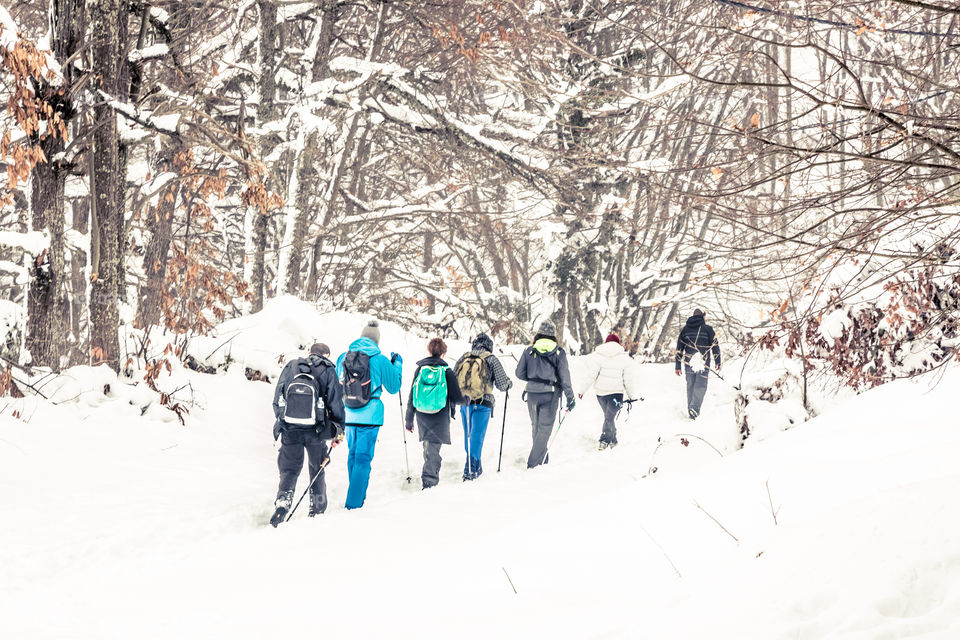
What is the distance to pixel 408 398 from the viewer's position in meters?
8.86

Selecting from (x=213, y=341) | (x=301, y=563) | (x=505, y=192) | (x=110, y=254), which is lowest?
(x=301, y=563)

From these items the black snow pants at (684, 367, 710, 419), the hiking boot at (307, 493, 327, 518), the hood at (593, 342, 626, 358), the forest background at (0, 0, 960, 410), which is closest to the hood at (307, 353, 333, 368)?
the hiking boot at (307, 493, 327, 518)

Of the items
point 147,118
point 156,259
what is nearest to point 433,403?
point 147,118

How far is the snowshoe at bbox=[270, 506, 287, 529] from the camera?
23.3ft

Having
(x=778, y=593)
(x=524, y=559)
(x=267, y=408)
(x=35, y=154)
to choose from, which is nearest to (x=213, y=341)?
(x=267, y=408)

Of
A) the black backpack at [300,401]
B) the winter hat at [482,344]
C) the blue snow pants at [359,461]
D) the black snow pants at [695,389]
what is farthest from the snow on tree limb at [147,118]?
the black snow pants at [695,389]

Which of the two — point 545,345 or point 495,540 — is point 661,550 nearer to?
point 495,540

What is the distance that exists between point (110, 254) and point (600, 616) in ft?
26.9

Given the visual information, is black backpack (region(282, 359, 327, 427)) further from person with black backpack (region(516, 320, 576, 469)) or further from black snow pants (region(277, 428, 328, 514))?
person with black backpack (region(516, 320, 576, 469))

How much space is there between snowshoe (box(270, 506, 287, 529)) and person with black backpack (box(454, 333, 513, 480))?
2.55 m

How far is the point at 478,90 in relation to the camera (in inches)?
612

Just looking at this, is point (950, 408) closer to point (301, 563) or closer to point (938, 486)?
point (938, 486)

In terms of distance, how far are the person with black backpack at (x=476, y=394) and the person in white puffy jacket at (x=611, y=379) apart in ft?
7.23

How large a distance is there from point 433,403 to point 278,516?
204cm
